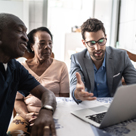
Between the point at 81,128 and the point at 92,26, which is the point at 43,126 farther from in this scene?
the point at 92,26

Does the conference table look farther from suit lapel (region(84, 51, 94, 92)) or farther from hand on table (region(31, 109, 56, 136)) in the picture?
suit lapel (region(84, 51, 94, 92))

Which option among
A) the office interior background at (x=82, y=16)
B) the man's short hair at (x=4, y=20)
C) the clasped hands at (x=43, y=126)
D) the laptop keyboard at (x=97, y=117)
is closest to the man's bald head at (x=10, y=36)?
the man's short hair at (x=4, y=20)

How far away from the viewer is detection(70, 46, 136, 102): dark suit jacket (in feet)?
4.69

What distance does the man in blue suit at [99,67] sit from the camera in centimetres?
143

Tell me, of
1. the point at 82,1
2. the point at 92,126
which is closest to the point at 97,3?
the point at 82,1

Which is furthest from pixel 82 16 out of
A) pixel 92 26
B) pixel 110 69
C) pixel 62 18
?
pixel 110 69

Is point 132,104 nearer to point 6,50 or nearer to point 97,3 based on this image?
point 6,50

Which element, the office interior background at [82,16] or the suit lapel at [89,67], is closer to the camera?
the suit lapel at [89,67]

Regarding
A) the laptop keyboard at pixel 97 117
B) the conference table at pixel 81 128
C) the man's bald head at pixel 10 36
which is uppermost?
the man's bald head at pixel 10 36

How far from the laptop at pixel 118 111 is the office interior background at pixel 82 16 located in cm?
228

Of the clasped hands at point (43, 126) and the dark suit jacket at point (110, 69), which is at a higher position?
the dark suit jacket at point (110, 69)

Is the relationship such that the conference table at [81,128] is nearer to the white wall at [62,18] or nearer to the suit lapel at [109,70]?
the suit lapel at [109,70]

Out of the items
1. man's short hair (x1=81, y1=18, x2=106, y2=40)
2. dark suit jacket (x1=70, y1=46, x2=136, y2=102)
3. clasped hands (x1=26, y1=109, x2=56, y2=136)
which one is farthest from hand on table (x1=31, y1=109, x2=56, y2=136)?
man's short hair (x1=81, y1=18, x2=106, y2=40)

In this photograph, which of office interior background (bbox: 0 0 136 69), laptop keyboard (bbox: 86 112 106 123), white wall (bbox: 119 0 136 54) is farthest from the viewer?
office interior background (bbox: 0 0 136 69)
